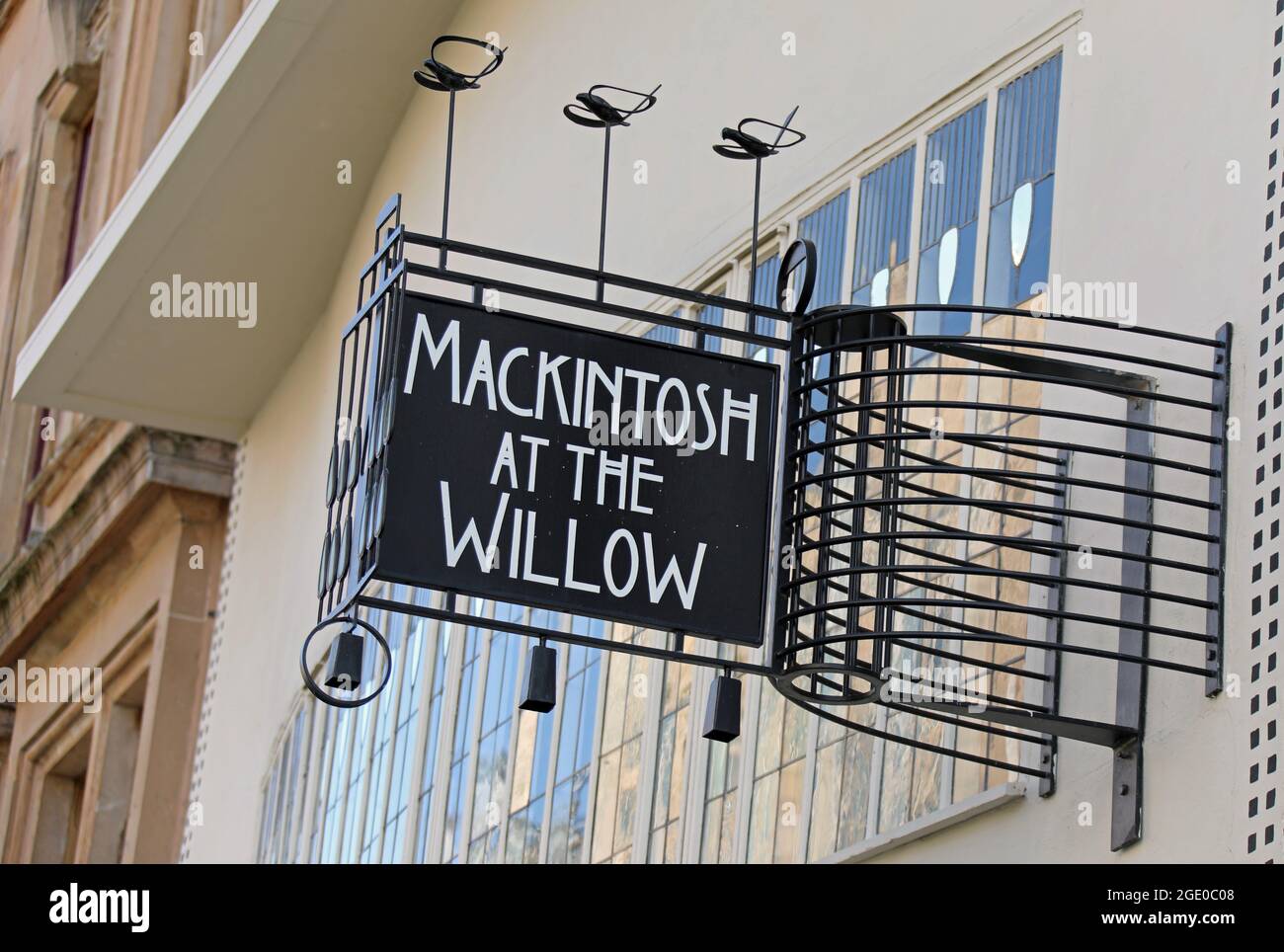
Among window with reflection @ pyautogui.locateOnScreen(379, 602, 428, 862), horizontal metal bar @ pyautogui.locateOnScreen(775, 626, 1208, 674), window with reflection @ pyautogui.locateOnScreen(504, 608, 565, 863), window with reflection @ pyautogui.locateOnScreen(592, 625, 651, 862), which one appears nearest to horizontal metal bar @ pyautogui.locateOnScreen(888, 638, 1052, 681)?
horizontal metal bar @ pyautogui.locateOnScreen(775, 626, 1208, 674)

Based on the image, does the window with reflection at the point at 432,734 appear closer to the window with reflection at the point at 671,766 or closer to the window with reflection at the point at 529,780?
the window with reflection at the point at 529,780

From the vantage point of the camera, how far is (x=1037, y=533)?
7.93 m

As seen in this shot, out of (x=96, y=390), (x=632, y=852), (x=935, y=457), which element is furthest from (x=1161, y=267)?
(x=96, y=390)

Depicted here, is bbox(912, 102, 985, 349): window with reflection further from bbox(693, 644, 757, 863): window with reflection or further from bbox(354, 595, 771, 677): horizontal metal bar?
bbox(354, 595, 771, 677): horizontal metal bar

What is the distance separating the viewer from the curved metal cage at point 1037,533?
7.06m

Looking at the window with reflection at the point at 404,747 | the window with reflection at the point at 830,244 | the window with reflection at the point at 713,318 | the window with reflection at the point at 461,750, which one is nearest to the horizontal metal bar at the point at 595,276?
the window with reflection at the point at 830,244

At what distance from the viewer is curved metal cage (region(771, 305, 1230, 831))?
23.2 feet

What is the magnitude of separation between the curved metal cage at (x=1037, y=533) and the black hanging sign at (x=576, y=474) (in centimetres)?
22

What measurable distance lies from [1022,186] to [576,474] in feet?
8.19

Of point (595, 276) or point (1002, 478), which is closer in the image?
point (1002, 478)
